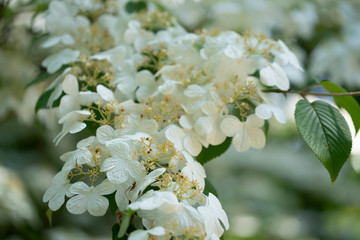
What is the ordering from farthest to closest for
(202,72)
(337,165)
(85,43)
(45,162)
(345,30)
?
1. (45,162)
2. (345,30)
3. (85,43)
4. (202,72)
5. (337,165)

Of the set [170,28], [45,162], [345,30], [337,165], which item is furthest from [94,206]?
[45,162]

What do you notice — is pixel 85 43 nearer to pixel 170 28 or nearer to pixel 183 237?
pixel 170 28

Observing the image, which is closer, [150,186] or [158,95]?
[150,186]

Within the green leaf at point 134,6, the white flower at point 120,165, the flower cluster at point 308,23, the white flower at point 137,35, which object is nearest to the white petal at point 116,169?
the white flower at point 120,165

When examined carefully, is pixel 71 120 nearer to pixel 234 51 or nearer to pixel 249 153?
pixel 234 51

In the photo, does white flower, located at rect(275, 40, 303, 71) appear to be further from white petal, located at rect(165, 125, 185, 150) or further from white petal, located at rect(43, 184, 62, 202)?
white petal, located at rect(43, 184, 62, 202)

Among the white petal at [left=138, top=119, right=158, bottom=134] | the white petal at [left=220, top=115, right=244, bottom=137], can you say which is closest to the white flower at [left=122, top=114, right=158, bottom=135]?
the white petal at [left=138, top=119, right=158, bottom=134]

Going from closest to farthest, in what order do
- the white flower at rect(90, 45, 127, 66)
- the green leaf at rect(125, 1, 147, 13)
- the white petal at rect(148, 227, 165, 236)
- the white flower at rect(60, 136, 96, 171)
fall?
the white petal at rect(148, 227, 165, 236)
the white flower at rect(60, 136, 96, 171)
the white flower at rect(90, 45, 127, 66)
the green leaf at rect(125, 1, 147, 13)
